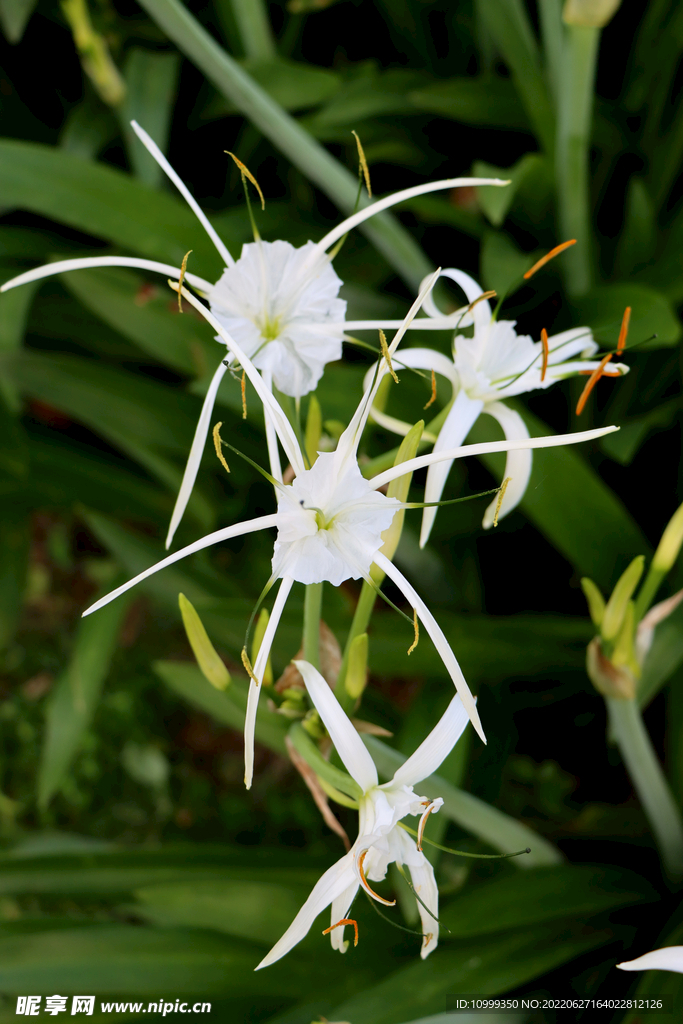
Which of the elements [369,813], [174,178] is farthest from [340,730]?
[174,178]

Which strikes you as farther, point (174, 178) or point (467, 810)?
point (467, 810)

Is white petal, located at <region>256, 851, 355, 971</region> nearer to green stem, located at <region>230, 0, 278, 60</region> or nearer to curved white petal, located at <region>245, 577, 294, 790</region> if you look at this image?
curved white petal, located at <region>245, 577, 294, 790</region>

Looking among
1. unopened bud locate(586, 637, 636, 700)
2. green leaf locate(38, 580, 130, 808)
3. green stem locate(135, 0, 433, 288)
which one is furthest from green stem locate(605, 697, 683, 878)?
green leaf locate(38, 580, 130, 808)

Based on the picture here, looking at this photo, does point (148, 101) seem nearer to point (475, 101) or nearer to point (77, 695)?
point (475, 101)

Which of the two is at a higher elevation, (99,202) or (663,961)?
(99,202)

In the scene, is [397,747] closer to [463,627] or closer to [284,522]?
[463,627]

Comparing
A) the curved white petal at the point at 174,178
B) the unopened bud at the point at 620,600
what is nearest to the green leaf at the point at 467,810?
the unopened bud at the point at 620,600

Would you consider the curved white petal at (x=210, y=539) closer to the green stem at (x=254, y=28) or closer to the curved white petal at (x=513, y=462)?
the curved white petal at (x=513, y=462)
